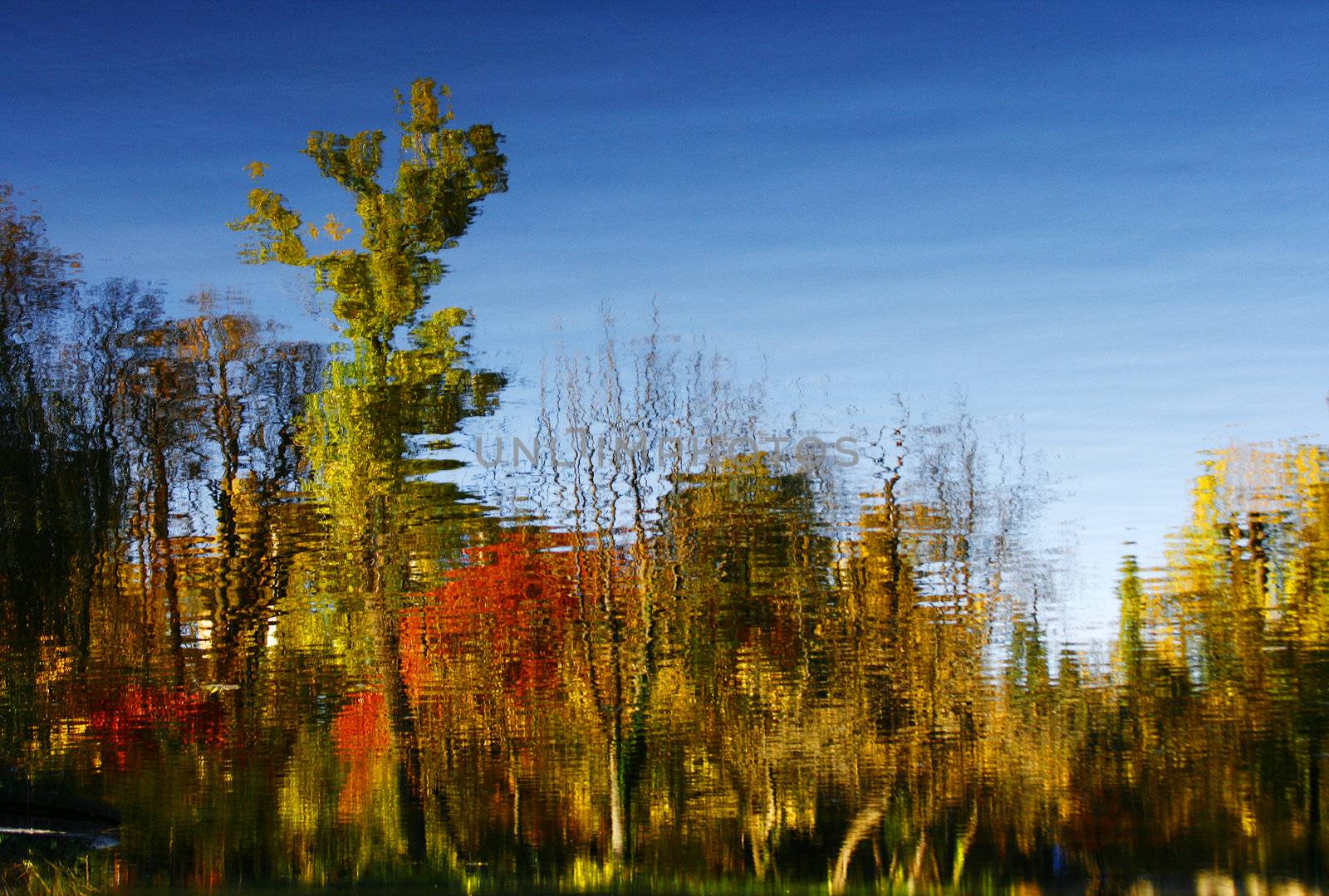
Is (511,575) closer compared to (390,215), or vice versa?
(511,575)

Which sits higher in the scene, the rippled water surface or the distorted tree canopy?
the distorted tree canopy

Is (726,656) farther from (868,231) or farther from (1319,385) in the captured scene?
(1319,385)

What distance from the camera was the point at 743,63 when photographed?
25.9 ft

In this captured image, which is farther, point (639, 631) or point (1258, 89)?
point (639, 631)

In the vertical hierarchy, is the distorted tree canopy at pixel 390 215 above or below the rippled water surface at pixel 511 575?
above

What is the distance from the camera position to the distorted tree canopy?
876cm

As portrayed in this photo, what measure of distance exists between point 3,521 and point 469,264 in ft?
12.8

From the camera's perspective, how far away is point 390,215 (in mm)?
9664

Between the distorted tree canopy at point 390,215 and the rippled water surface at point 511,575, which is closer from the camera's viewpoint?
the rippled water surface at point 511,575

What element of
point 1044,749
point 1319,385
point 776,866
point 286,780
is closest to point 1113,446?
point 1319,385

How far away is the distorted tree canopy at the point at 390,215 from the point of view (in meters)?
8.76

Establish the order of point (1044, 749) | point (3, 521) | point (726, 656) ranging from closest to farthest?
point (3, 521), point (726, 656), point (1044, 749)

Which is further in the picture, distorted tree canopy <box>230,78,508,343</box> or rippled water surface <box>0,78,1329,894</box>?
distorted tree canopy <box>230,78,508,343</box>

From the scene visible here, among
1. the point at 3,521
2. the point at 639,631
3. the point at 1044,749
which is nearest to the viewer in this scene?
the point at 3,521
